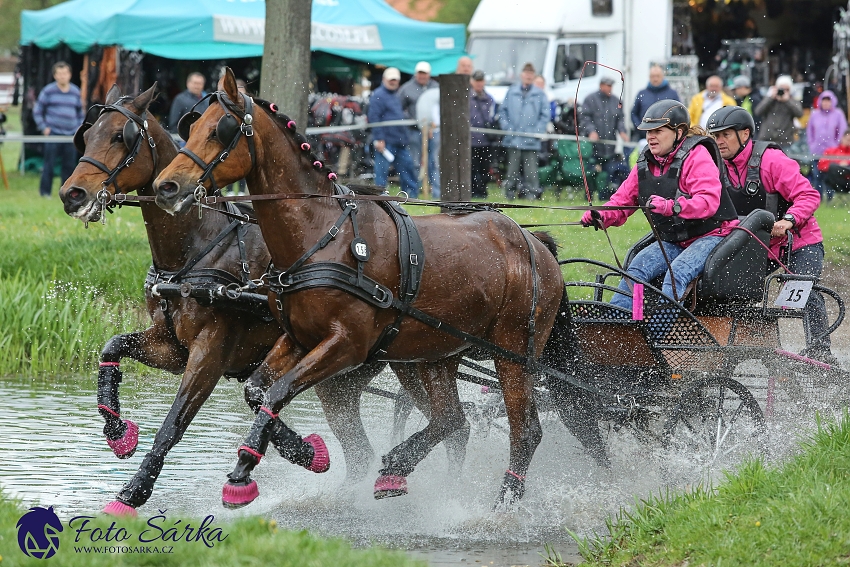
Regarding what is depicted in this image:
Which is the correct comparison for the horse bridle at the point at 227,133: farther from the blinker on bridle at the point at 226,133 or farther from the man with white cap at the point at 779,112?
the man with white cap at the point at 779,112

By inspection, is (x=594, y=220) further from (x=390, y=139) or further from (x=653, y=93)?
(x=390, y=139)

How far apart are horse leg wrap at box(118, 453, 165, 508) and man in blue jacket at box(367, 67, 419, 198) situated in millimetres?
10374

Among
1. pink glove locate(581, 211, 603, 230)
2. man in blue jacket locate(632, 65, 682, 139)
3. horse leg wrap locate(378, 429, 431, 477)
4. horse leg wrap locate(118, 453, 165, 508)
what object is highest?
man in blue jacket locate(632, 65, 682, 139)

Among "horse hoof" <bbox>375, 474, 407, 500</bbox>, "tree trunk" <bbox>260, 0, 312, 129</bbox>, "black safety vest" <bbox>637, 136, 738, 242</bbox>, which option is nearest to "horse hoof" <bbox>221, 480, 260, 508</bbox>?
"horse hoof" <bbox>375, 474, 407, 500</bbox>

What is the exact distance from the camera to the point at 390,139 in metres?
16.3

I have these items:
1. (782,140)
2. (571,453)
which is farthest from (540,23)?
(571,453)

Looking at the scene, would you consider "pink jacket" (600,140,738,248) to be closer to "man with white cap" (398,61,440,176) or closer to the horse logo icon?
the horse logo icon

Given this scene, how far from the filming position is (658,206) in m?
6.24

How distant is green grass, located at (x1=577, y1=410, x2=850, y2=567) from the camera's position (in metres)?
4.38

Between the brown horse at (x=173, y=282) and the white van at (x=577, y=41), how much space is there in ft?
46.1

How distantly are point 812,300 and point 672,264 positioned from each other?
106 cm

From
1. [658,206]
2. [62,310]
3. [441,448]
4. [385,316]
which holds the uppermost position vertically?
[658,206]

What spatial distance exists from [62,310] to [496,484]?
13.2ft

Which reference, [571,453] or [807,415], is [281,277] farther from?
[807,415]
